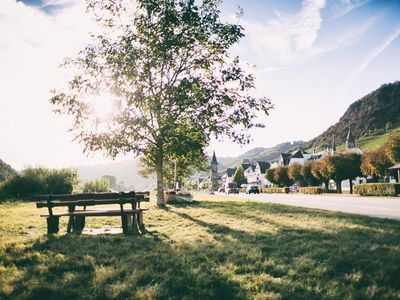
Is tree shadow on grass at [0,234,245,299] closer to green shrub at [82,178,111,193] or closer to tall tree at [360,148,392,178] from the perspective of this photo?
green shrub at [82,178,111,193]

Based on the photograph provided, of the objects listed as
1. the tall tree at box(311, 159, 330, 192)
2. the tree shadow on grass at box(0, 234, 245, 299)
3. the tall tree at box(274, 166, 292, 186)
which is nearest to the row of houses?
the tall tree at box(274, 166, 292, 186)

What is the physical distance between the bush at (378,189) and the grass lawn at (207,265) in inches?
1111

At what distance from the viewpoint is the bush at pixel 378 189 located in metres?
33.3

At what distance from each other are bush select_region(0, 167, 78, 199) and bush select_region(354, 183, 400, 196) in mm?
30791

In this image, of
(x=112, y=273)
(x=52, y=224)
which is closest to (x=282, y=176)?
(x=52, y=224)

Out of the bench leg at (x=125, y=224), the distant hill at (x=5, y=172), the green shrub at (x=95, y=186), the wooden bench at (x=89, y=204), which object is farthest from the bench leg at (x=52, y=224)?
the green shrub at (x=95, y=186)

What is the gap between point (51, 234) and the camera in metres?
Answer: 9.09

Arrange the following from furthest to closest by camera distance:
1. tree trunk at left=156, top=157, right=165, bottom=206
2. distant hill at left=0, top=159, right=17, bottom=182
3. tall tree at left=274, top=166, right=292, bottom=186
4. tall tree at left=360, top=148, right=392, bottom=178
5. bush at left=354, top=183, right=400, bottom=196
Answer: tall tree at left=274, top=166, right=292, bottom=186 < tall tree at left=360, top=148, right=392, bottom=178 < bush at left=354, top=183, right=400, bottom=196 < distant hill at left=0, top=159, right=17, bottom=182 < tree trunk at left=156, top=157, right=165, bottom=206

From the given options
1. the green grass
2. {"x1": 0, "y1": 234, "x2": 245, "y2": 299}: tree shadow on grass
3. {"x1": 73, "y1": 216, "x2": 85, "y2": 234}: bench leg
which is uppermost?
the green grass

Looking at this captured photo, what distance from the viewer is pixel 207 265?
19.2ft

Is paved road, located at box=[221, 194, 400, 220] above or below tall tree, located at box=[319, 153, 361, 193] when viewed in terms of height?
below

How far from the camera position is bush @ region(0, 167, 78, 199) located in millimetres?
26328

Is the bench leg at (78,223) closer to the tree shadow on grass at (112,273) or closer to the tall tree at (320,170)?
the tree shadow on grass at (112,273)

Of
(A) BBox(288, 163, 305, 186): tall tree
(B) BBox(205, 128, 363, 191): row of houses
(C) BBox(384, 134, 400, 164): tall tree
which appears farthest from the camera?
(B) BBox(205, 128, 363, 191): row of houses
